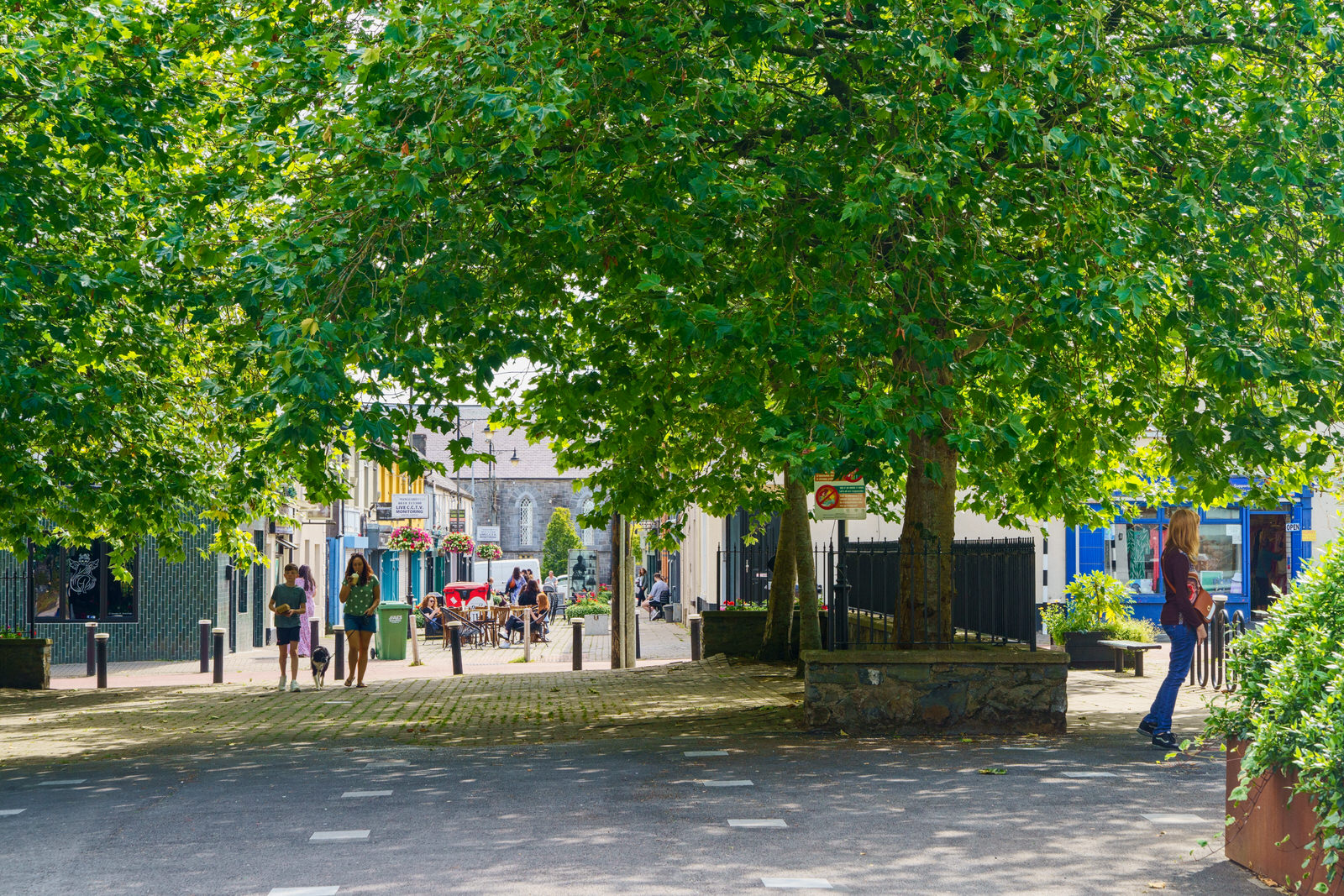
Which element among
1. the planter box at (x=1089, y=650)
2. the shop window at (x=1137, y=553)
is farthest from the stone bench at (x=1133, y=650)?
the shop window at (x=1137, y=553)

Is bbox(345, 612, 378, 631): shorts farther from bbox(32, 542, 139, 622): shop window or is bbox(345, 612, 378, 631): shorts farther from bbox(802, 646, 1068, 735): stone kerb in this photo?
bbox(32, 542, 139, 622): shop window

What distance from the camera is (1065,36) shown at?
29.6ft

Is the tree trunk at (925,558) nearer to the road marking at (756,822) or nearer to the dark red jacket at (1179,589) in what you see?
the dark red jacket at (1179,589)

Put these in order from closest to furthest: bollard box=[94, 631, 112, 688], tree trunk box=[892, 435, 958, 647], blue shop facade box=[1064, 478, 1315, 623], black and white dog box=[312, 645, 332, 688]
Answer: tree trunk box=[892, 435, 958, 647] → black and white dog box=[312, 645, 332, 688] → bollard box=[94, 631, 112, 688] → blue shop facade box=[1064, 478, 1315, 623]

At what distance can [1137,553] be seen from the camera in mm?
26781

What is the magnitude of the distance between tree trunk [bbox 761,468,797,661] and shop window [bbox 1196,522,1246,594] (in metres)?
11.0

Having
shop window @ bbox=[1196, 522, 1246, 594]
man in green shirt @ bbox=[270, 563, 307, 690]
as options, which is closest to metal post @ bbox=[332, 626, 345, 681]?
man in green shirt @ bbox=[270, 563, 307, 690]

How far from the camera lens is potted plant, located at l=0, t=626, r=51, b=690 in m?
19.8

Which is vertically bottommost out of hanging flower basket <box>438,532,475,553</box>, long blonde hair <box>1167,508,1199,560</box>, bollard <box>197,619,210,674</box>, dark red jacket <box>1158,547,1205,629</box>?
bollard <box>197,619,210,674</box>

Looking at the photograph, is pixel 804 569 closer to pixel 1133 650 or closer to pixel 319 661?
pixel 1133 650

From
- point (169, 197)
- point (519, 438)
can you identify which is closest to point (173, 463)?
point (169, 197)

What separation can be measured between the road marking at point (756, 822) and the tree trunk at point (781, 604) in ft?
41.0

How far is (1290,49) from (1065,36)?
1.74m

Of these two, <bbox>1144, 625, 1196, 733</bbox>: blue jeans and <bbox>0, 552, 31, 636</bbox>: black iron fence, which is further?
<bbox>0, 552, 31, 636</bbox>: black iron fence
